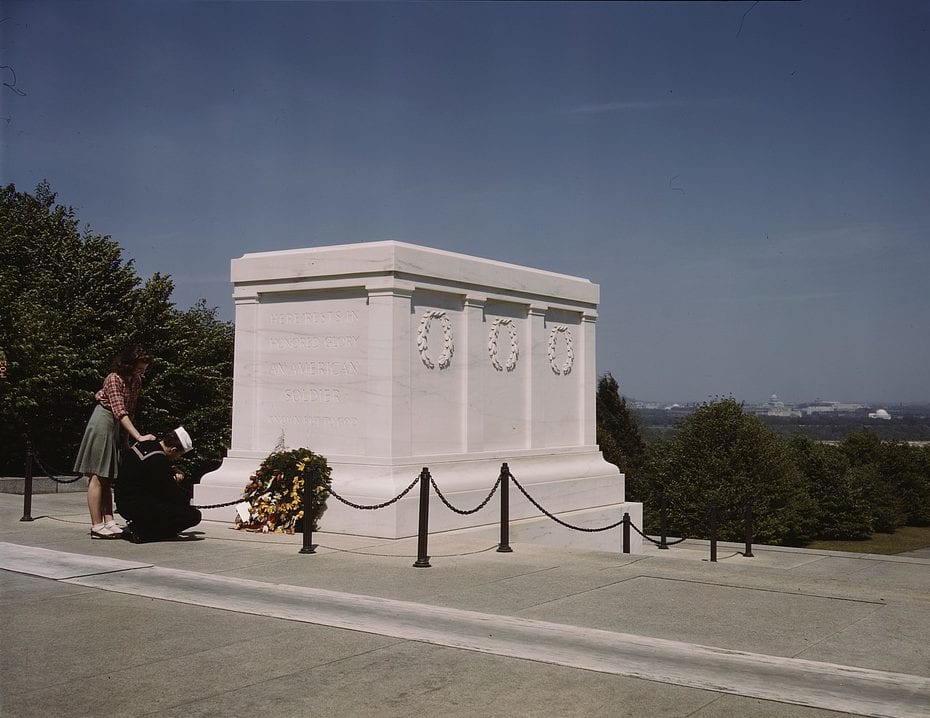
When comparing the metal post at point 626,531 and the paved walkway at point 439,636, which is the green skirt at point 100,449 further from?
the metal post at point 626,531

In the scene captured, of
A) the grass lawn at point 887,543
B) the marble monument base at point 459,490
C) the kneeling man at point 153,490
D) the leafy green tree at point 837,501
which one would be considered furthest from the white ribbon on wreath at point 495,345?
the leafy green tree at point 837,501

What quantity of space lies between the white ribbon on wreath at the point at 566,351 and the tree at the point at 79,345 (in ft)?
38.7

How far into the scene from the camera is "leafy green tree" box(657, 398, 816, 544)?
22.1m

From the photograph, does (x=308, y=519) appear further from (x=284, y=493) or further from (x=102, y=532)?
(x=102, y=532)

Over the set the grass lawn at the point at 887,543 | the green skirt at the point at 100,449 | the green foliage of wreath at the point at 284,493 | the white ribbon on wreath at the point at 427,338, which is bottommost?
the grass lawn at the point at 887,543

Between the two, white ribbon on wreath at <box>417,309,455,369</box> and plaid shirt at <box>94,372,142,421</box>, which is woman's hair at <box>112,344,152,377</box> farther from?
white ribbon on wreath at <box>417,309,455,369</box>

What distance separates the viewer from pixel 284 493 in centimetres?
1226

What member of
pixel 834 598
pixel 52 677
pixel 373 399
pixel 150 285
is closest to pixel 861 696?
pixel 834 598

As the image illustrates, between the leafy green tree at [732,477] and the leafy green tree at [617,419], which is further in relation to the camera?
the leafy green tree at [617,419]

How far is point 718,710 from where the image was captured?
5176 millimetres

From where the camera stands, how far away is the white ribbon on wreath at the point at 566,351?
16281 millimetres

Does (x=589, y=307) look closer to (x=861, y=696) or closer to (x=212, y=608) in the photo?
(x=212, y=608)

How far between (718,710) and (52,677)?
3779 millimetres

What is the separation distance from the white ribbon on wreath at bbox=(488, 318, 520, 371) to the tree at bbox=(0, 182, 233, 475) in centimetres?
1179
